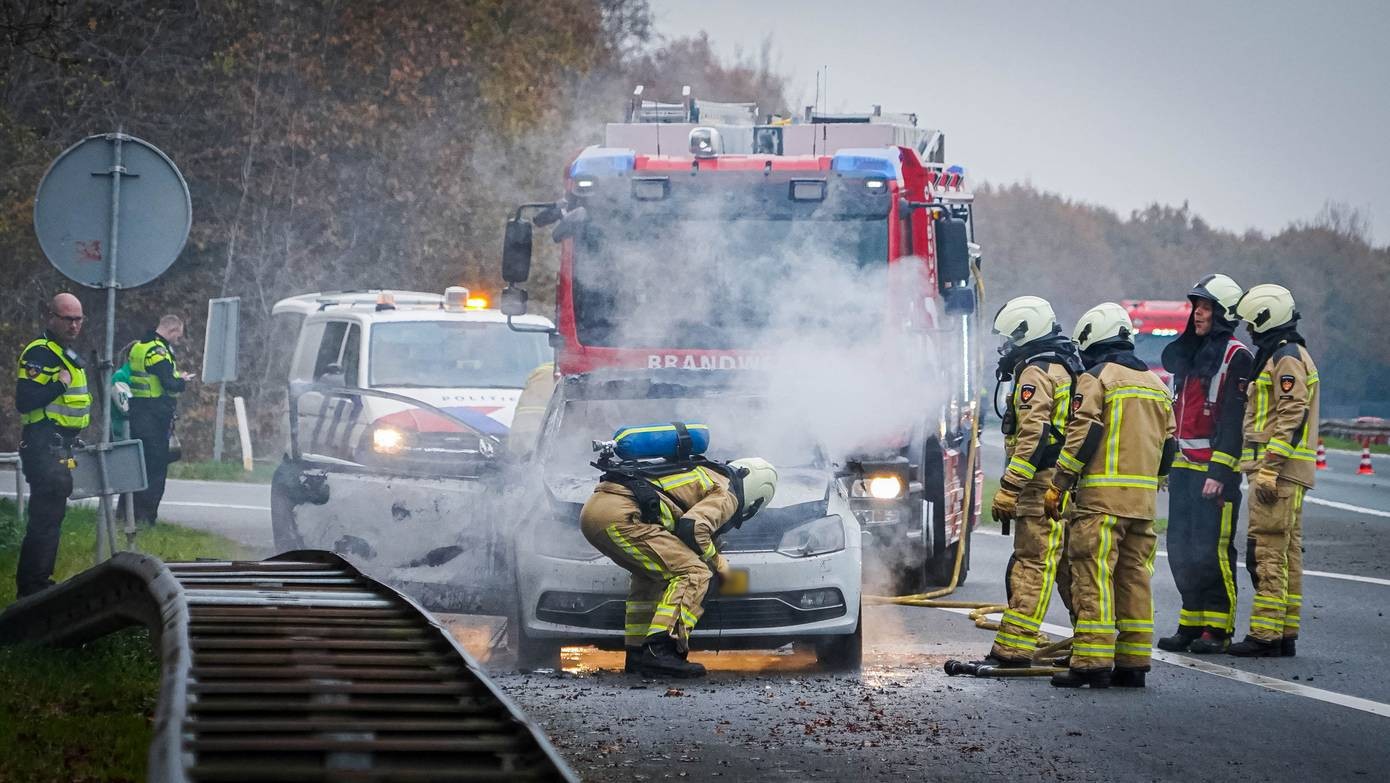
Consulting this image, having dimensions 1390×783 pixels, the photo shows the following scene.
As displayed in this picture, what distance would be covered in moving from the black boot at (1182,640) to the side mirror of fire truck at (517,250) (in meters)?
5.10

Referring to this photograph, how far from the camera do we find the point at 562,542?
8.52 m

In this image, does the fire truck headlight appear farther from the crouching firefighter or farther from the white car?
the crouching firefighter

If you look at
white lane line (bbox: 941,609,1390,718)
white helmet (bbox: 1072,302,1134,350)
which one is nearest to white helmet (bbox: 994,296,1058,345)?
white helmet (bbox: 1072,302,1134,350)

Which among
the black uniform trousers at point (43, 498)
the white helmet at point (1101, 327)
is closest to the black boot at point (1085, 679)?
the white helmet at point (1101, 327)

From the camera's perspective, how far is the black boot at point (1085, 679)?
831cm

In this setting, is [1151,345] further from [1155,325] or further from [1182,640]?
[1182,640]

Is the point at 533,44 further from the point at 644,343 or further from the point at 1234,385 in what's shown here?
the point at 1234,385

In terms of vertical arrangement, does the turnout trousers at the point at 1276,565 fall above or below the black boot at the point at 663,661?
above

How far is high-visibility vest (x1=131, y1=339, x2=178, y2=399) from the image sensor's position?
14539mm

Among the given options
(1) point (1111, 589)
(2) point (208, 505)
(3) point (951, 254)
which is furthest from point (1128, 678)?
(2) point (208, 505)

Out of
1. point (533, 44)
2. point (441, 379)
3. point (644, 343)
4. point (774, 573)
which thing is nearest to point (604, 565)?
point (774, 573)

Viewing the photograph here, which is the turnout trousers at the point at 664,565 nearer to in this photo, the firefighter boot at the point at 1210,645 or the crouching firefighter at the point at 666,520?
the crouching firefighter at the point at 666,520

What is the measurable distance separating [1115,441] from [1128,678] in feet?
3.83

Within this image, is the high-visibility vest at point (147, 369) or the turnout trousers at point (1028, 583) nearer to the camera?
the turnout trousers at point (1028, 583)
